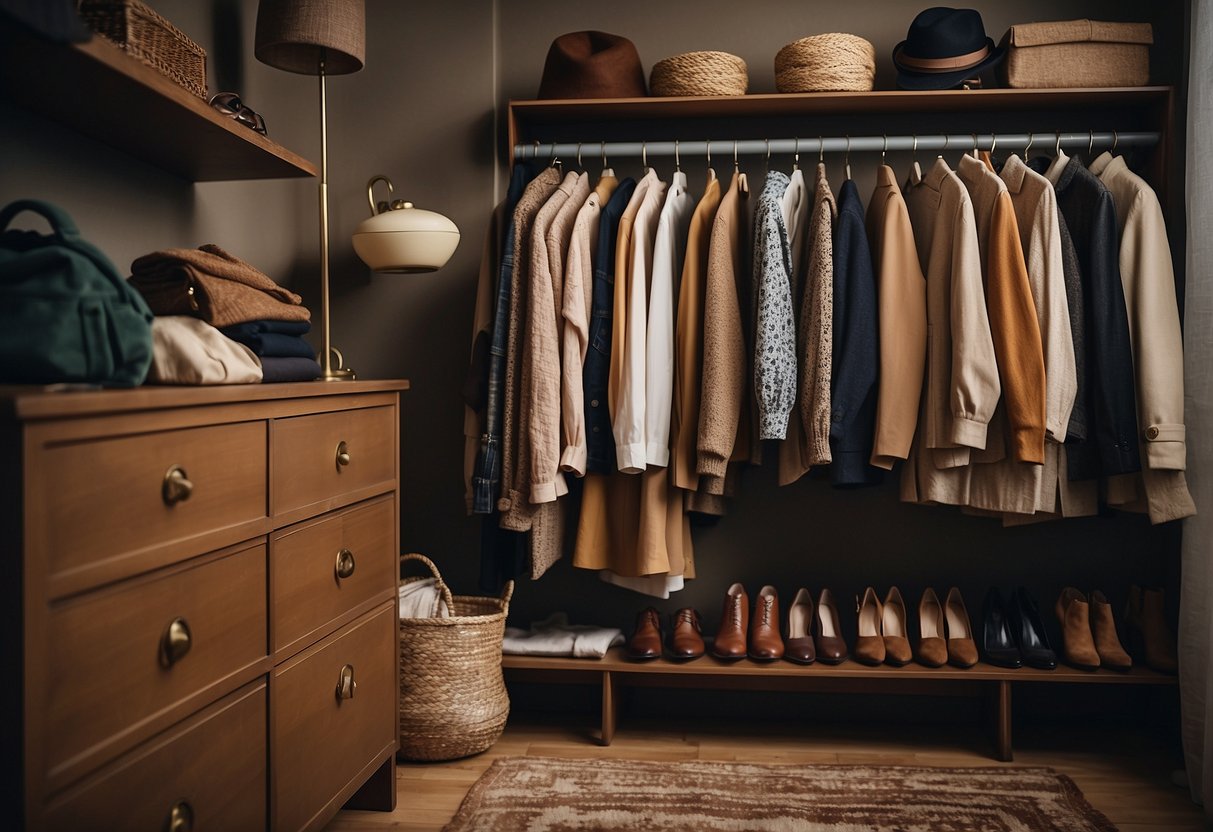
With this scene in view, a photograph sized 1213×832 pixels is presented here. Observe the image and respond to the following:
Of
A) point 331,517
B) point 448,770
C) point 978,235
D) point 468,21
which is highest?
point 468,21

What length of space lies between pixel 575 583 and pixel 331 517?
124cm

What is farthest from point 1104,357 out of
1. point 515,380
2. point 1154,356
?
point 515,380

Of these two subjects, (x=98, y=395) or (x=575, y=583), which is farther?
(x=575, y=583)

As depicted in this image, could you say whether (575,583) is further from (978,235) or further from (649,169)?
(978,235)

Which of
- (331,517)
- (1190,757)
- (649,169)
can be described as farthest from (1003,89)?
(331,517)

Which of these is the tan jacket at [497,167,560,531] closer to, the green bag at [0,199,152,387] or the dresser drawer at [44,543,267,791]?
the dresser drawer at [44,543,267,791]

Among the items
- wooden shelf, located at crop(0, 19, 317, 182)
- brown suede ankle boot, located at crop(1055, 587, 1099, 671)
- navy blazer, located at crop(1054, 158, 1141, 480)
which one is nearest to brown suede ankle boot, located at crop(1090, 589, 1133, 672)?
brown suede ankle boot, located at crop(1055, 587, 1099, 671)

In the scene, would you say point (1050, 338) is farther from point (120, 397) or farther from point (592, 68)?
point (120, 397)

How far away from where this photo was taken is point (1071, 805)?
2.22 m

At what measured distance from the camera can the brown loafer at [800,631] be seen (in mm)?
2588

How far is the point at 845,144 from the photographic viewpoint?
2.70 m

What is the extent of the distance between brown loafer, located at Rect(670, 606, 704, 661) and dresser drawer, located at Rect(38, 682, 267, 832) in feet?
4.17

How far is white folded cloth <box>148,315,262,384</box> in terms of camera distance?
1.51 m

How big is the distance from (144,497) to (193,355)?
0.31 metres
